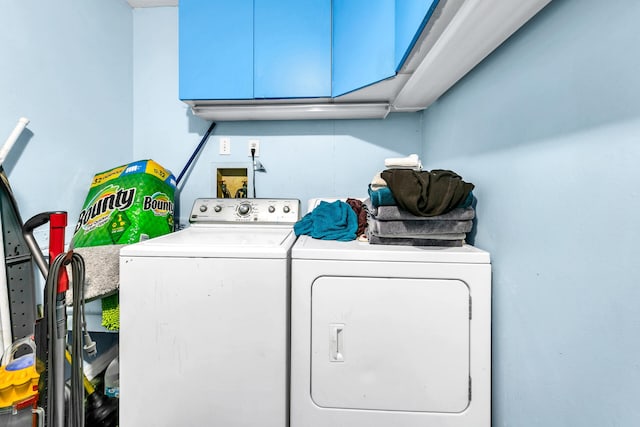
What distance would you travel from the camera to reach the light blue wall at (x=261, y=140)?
78.6 inches

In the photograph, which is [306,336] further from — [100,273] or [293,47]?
[293,47]

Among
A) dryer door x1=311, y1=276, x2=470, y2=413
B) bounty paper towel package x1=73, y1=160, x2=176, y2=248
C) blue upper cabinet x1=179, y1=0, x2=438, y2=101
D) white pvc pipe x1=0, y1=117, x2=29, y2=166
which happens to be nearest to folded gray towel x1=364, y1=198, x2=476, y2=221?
dryer door x1=311, y1=276, x2=470, y2=413

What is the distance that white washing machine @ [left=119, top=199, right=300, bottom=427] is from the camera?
100 cm

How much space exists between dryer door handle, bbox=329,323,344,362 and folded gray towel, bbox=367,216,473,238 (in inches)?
15.6

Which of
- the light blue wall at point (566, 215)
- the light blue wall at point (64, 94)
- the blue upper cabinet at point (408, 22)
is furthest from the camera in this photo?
the light blue wall at point (64, 94)

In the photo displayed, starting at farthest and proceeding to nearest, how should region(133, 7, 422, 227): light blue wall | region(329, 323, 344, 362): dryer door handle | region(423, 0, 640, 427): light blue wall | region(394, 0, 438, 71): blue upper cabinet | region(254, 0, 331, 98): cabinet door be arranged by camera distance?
region(133, 7, 422, 227): light blue wall → region(254, 0, 331, 98): cabinet door → region(329, 323, 344, 362): dryer door handle → region(394, 0, 438, 71): blue upper cabinet → region(423, 0, 640, 427): light blue wall

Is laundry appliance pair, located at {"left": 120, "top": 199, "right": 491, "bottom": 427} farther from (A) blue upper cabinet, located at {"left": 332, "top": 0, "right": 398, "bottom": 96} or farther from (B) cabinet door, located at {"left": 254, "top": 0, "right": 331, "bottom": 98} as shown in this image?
(B) cabinet door, located at {"left": 254, "top": 0, "right": 331, "bottom": 98}

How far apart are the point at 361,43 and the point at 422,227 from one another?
1026mm

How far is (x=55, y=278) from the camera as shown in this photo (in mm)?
739

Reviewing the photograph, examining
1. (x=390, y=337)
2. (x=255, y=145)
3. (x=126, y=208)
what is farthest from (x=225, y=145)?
(x=390, y=337)

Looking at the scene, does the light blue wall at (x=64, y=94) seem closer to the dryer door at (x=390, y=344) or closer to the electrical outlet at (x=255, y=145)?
the electrical outlet at (x=255, y=145)

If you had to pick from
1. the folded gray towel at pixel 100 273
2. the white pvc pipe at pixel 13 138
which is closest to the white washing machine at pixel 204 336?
the folded gray towel at pixel 100 273

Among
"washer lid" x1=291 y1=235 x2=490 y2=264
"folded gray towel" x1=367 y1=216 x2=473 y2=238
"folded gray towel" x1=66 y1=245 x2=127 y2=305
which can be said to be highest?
"folded gray towel" x1=367 y1=216 x2=473 y2=238

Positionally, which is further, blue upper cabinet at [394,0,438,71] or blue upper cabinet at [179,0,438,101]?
blue upper cabinet at [179,0,438,101]
